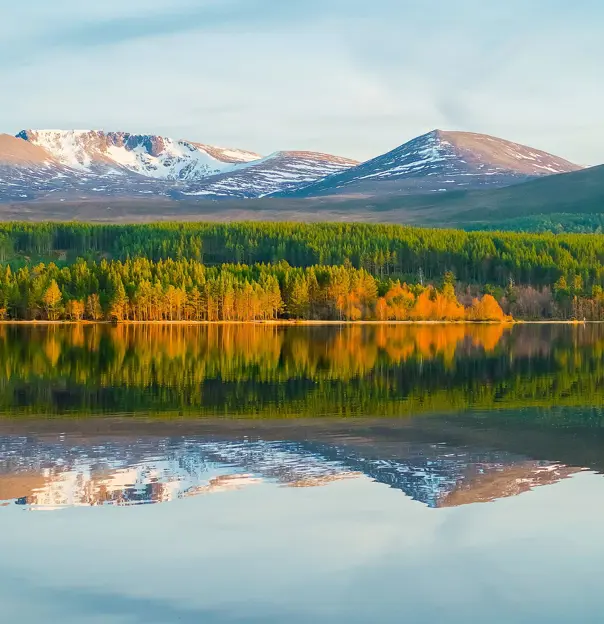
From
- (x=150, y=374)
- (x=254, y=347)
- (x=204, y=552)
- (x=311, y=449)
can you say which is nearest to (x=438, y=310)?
→ (x=254, y=347)

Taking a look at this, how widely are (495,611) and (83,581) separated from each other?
22.9 feet

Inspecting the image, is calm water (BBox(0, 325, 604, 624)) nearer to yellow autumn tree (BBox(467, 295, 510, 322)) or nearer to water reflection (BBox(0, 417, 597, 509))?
water reflection (BBox(0, 417, 597, 509))

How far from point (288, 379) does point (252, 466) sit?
82.5 feet

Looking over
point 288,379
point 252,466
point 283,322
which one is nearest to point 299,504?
point 252,466

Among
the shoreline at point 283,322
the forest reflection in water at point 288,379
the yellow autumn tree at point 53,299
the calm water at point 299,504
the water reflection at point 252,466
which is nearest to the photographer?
the calm water at point 299,504

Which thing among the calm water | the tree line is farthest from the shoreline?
the calm water

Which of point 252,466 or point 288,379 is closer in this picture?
point 252,466

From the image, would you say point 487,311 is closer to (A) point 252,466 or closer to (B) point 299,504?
(A) point 252,466

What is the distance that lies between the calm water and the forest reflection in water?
1.14 feet

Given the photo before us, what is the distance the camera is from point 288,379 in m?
53.2

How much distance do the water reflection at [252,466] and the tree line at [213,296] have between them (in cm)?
12794

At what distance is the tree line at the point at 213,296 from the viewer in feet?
525

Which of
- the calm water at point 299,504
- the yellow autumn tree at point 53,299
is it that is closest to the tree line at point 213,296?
the yellow autumn tree at point 53,299

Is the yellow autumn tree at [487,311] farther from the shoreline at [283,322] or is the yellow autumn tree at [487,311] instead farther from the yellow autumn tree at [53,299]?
the yellow autumn tree at [53,299]
